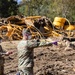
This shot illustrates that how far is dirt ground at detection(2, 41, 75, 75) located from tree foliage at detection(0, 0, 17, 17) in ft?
86.8

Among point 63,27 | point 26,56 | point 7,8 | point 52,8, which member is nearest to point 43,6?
point 52,8

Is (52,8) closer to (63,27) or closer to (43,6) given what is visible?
(43,6)

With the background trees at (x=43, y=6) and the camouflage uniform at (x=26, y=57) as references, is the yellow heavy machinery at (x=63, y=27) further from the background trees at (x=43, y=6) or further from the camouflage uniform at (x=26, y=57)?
the background trees at (x=43, y=6)

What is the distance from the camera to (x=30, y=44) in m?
8.48

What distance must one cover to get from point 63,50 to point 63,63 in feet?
10.9

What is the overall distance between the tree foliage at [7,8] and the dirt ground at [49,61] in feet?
86.8

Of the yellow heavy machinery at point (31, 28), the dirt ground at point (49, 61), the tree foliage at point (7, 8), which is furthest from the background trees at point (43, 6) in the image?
the dirt ground at point (49, 61)

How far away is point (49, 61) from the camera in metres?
14.6

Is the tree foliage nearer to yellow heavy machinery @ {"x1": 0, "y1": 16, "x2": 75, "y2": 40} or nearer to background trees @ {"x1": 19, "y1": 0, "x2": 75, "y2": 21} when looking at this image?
background trees @ {"x1": 19, "y1": 0, "x2": 75, "y2": 21}

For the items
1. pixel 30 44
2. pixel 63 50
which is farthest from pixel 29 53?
pixel 63 50

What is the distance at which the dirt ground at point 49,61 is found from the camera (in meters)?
12.3

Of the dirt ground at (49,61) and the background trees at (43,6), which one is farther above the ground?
the background trees at (43,6)

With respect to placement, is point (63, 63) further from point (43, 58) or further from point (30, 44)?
point (30, 44)

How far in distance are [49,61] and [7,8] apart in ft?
106
